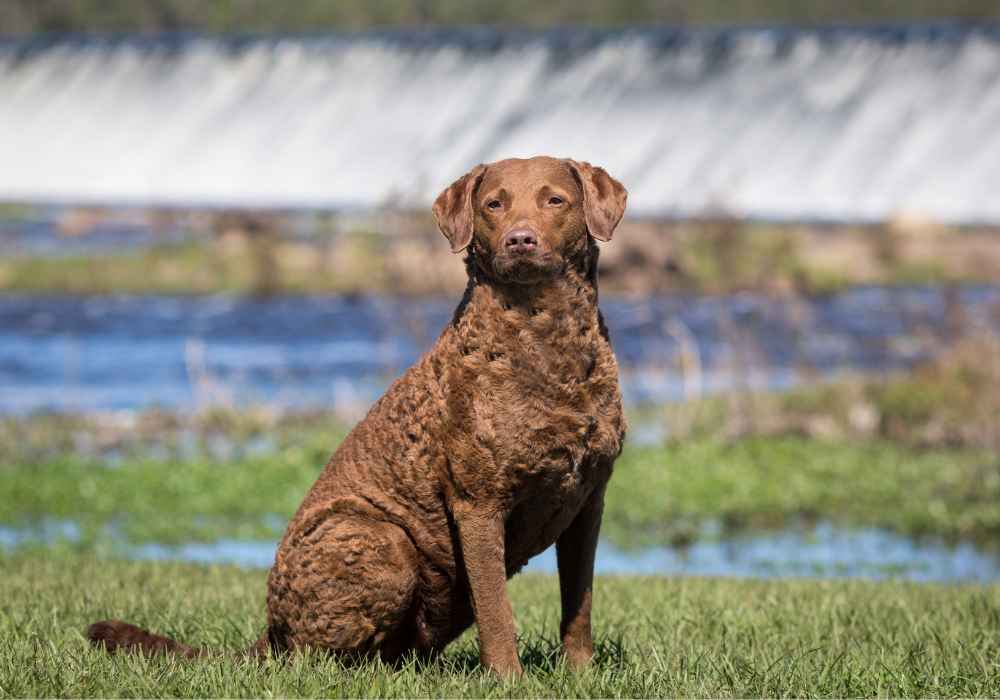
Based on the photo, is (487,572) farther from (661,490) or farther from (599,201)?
(661,490)

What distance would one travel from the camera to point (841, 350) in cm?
2577

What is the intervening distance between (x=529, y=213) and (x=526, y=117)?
2270 centimetres

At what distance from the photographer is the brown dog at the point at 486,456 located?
16.5 ft

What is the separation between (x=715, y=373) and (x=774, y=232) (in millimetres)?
10542

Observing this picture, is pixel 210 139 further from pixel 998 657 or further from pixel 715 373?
pixel 998 657

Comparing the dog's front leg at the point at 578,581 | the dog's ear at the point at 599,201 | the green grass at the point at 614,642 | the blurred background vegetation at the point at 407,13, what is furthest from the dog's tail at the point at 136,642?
the blurred background vegetation at the point at 407,13

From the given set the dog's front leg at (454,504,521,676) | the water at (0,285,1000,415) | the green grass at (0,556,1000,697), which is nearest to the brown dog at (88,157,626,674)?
the dog's front leg at (454,504,521,676)

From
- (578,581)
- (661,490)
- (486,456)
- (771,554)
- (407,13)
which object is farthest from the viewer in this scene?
(407,13)

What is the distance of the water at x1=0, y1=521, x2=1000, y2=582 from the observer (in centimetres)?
1211

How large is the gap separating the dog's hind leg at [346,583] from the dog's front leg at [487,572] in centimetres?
28

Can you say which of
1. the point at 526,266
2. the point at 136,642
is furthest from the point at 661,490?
the point at 526,266

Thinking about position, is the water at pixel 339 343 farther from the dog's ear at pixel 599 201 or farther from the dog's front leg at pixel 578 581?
the dog's ear at pixel 599 201

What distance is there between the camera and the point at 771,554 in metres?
12.8

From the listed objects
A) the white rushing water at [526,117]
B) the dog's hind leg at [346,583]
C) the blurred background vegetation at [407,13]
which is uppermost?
the blurred background vegetation at [407,13]
